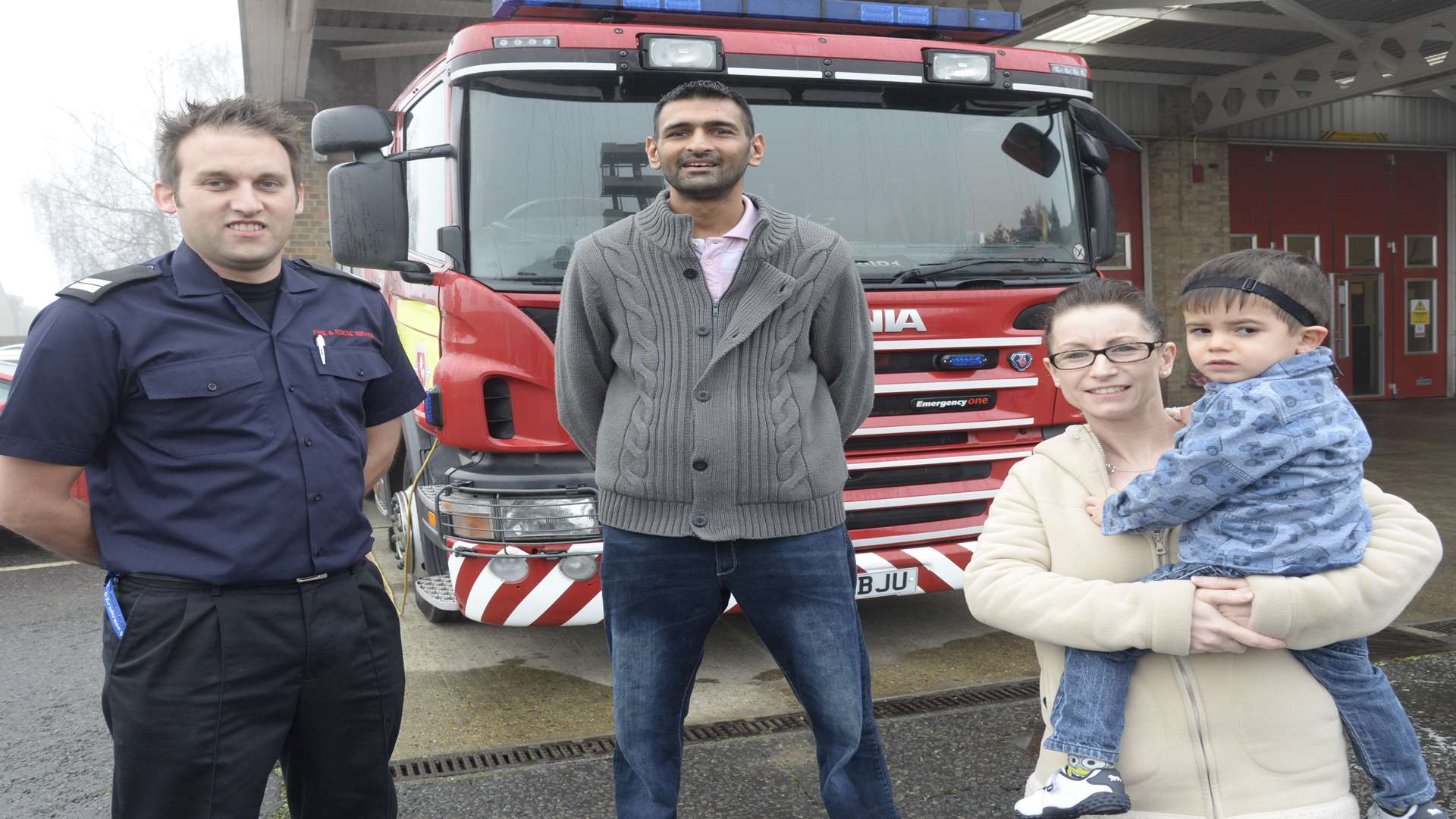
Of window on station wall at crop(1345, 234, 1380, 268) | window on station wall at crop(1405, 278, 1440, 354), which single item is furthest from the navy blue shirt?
window on station wall at crop(1405, 278, 1440, 354)

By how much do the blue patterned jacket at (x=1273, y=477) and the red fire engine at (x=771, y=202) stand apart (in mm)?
2249

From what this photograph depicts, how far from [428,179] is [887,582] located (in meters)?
2.31

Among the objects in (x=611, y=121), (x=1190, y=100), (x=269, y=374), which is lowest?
(x=269, y=374)

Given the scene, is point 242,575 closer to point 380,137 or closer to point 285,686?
point 285,686

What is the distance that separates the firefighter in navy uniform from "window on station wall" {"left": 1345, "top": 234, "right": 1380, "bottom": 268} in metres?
17.8

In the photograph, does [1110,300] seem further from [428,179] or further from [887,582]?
[428,179]

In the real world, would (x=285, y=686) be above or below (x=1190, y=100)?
below

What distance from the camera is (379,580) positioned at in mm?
2174

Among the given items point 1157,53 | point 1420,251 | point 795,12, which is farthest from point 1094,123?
point 1420,251

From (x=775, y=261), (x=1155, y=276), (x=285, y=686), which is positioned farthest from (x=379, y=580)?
(x=1155, y=276)

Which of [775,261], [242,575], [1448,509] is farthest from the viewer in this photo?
[1448,509]

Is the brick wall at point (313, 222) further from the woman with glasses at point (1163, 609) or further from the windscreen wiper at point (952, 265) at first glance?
the woman with glasses at point (1163, 609)

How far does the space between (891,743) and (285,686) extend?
7.10 feet

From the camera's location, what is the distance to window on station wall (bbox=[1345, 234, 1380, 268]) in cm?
1659
